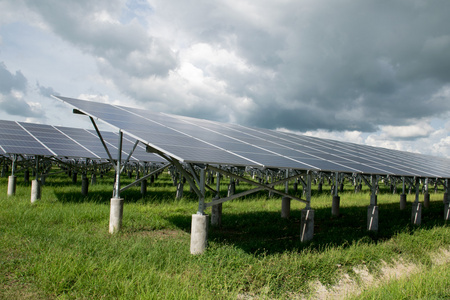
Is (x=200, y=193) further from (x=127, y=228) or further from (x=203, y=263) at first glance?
(x=127, y=228)

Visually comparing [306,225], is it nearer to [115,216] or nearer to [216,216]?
[216,216]

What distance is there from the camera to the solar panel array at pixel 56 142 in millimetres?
17625

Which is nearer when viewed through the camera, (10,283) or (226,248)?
(10,283)

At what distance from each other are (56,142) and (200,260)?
50.9ft

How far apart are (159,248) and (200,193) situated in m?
1.80

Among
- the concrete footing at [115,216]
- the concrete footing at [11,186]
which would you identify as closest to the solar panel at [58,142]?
the concrete footing at [11,186]

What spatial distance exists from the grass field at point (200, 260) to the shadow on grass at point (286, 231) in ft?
0.14

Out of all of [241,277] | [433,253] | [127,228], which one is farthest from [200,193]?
[433,253]

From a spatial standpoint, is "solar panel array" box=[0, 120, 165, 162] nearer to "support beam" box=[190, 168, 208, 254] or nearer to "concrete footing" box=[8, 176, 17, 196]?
"concrete footing" box=[8, 176, 17, 196]

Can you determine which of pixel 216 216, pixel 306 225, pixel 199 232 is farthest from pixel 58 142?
pixel 306 225

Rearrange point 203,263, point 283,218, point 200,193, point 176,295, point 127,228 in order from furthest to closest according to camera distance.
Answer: point 283,218, point 127,228, point 200,193, point 203,263, point 176,295

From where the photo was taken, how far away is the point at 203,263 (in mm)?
7949

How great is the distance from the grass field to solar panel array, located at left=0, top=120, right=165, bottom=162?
4.32 m

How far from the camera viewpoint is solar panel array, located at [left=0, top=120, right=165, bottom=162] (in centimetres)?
1762
